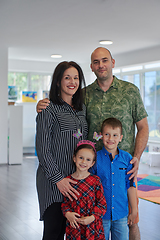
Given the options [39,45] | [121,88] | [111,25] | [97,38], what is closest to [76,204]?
[121,88]

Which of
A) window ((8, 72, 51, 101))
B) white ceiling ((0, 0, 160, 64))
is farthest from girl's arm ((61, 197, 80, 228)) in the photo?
window ((8, 72, 51, 101))

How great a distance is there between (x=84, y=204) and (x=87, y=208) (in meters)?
0.03

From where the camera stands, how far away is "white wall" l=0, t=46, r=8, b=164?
263 inches

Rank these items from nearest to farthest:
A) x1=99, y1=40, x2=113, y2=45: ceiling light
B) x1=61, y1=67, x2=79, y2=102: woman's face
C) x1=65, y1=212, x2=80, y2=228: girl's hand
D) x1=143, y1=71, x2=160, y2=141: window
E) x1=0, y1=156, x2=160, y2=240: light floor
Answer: x1=65, y1=212, x2=80, y2=228: girl's hand < x1=61, y1=67, x2=79, y2=102: woman's face < x1=0, y1=156, x2=160, y2=240: light floor < x1=99, y1=40, x2=113, y2=45: ceiling light < x1=143, y1=71, x2=160, y2=141: window

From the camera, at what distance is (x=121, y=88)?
2.24 meters

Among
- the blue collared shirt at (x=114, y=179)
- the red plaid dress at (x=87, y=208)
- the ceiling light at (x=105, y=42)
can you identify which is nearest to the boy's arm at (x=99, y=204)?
the red plaid dress at (x=87, y=208)

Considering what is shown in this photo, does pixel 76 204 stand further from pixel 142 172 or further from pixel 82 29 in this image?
pixel 142 172

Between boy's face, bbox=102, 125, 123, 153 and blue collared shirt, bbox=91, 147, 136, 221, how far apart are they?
0.06 meters

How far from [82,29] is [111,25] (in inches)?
20.9

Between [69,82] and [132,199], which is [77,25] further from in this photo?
[132,199]

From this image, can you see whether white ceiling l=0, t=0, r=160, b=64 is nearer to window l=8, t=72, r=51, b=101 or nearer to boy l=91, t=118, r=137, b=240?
window l=8, t=72, r=51, b=101

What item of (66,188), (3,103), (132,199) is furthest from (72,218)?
(3,103)

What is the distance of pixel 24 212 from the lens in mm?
3775

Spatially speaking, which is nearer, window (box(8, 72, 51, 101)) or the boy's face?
the boy's face
